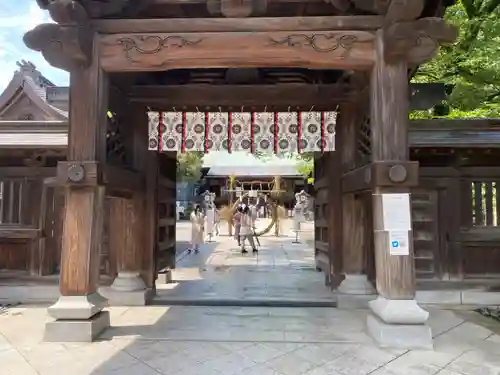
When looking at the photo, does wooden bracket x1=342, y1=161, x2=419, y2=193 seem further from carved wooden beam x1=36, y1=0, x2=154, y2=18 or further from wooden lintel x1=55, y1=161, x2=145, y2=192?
carved wooden beam x1=36, y1=0, x2=154, y2=18

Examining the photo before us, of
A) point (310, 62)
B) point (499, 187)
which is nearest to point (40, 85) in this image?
point (310, 62)

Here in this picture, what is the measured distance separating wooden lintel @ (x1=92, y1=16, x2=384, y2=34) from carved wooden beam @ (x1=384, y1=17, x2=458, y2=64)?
0.37 metres

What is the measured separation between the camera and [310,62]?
17.3ft

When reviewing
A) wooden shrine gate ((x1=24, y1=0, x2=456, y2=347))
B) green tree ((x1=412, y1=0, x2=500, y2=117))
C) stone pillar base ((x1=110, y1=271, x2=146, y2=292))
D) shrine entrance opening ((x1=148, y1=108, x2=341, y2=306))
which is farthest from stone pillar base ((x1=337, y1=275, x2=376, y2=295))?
green tree ((x1=412, y1=0, x2=500, y2=117))

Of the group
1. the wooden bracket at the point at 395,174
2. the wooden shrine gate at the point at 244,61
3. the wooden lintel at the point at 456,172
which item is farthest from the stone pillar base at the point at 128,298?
the wooden lintel at the point at 456,172

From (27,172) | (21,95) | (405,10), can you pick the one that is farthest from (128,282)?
(21,95)

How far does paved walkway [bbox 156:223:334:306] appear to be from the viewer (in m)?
7.20

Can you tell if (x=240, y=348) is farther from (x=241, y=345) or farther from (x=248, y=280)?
(x=248, y=280)

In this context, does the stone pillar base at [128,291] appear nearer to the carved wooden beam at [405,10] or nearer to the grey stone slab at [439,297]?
the grey stone slab at [439,297]

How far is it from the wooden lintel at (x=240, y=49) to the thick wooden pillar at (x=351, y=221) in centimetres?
193

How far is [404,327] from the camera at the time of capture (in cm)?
485

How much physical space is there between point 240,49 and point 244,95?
1.92 m

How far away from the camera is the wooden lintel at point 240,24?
5.28 meters

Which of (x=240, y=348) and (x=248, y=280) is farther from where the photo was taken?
(x=248, y=280)
